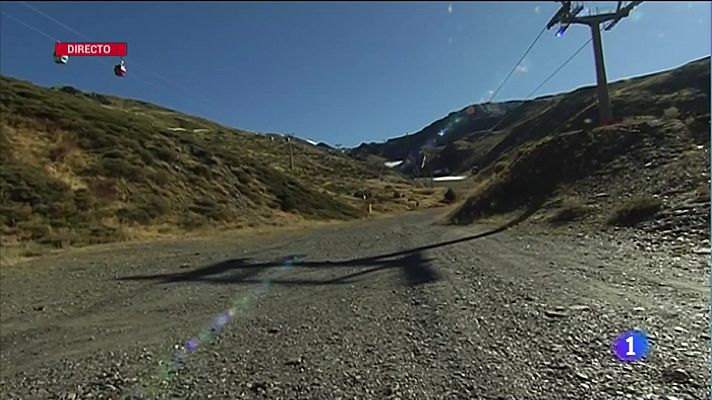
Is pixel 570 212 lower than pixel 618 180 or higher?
lower

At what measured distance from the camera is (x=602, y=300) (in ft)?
18.6

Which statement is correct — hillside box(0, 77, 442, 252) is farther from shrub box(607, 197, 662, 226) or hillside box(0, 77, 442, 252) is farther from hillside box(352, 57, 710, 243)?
shrub box(607, 197, 662, 226)

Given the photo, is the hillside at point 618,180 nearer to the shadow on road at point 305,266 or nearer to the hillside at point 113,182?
the shadow on road at point 305,266

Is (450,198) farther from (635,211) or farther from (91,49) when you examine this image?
(91,49)

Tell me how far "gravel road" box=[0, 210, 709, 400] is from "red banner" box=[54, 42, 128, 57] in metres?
4.28

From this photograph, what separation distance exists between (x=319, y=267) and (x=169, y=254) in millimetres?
7022

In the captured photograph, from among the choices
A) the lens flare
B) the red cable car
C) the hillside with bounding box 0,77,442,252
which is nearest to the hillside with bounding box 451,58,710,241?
the lens flare

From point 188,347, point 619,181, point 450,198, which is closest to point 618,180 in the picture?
point 619,181

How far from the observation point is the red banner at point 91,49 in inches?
359

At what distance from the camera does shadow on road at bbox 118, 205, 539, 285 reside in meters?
9.02

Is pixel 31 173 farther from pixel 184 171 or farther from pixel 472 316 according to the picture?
pixel 472 316

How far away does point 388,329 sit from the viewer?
5.55 m

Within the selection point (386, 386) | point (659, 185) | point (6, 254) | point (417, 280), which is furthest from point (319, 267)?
point (6, 254)

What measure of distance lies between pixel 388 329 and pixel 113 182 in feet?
84.5
